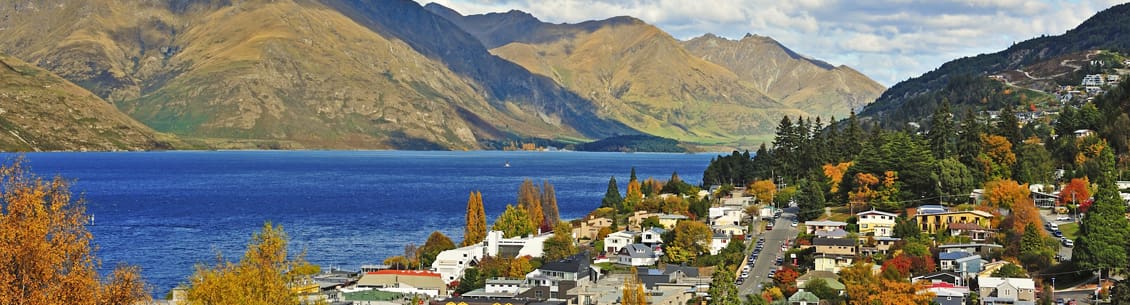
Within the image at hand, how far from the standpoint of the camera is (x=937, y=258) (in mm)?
78000

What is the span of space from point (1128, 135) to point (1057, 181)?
42.1 ft

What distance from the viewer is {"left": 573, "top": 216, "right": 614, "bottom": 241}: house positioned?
360 feet

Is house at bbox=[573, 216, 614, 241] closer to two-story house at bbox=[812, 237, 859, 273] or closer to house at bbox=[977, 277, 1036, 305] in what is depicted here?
two-story house at bbox=[812, 237, 859, 273]

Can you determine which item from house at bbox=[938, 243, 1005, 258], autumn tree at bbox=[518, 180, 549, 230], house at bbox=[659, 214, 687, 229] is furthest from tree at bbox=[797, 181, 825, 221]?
autumn tree at bbox=[518, 180, 549, 230]

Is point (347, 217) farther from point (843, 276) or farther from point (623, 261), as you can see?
point (843, 276)

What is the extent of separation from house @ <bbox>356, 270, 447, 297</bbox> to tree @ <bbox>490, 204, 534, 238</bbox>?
2258cm

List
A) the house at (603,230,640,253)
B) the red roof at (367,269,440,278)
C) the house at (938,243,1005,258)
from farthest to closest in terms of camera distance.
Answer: the house at (603,230,640,253)
the red roof at (367,269,440,278)
the house at (938,243,1005,258)

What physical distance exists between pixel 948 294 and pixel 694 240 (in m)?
26.4

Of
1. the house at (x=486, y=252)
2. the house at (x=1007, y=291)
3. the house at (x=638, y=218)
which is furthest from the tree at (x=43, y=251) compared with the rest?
the house at (x=638, y=218)

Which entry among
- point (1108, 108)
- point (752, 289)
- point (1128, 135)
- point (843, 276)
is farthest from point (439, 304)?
point (1108, 108)

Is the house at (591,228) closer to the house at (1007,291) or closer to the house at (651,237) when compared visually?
the house at (651,237)

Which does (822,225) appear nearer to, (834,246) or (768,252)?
(768,252)

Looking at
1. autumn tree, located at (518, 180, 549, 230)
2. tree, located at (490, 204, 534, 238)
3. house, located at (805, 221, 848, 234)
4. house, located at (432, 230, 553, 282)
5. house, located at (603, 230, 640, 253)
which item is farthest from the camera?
autumn tree, located at (518, 180, 549, 230)

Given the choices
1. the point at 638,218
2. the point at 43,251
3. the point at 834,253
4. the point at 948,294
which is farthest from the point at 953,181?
the point at 43,251
